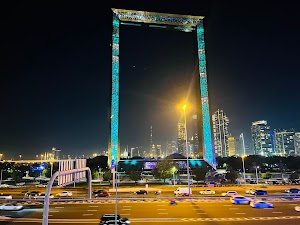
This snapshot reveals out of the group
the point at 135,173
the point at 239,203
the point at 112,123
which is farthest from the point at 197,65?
the point at 239,203

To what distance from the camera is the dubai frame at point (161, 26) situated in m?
59.4

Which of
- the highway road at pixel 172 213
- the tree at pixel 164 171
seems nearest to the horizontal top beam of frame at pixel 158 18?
the tree at pixel 164 171

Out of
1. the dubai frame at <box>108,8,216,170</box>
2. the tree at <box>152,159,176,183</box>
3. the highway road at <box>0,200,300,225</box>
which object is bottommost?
the highway road at <box>0,200,300,225</box>

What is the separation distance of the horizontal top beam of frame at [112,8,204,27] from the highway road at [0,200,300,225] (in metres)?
51.7

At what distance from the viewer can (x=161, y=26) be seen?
68.1m

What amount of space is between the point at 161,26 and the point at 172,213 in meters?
56.7

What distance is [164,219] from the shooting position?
→ 21688 mm

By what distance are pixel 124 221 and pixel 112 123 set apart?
40.7m

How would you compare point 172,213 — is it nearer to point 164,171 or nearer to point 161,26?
point 164,171

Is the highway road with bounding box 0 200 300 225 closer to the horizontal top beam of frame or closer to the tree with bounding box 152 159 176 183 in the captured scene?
the tree with bounding box 152 159 176 183

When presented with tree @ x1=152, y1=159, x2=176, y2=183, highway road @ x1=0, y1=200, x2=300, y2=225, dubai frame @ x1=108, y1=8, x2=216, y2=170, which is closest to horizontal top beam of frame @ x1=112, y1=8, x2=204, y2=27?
dubai frame @ x1=108, y1=8, x2=216, y2=170

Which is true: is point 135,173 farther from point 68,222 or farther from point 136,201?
point 68,222

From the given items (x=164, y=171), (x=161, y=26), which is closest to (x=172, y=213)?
(x=164, y=171)

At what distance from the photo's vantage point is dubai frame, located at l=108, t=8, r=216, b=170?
5938cm
